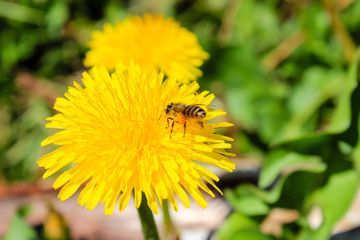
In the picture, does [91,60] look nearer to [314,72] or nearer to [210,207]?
[210,207]

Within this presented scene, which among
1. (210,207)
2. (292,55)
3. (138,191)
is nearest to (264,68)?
(292,55)

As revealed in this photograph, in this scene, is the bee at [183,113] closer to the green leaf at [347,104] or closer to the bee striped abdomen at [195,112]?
the bee striped abdomen at [195,112]

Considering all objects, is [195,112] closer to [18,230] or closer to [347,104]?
[347,104]

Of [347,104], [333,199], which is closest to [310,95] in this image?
[347,104]

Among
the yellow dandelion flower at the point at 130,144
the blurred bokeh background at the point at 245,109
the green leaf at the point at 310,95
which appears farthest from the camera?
the green leaf at the point at 310,95

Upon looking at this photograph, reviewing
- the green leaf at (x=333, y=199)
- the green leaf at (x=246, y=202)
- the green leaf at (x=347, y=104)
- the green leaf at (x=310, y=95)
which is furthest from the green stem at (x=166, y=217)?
the green leaf at (x=310, y=95)

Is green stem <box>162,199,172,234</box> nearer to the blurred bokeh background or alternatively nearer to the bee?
the blurred bokeh background
